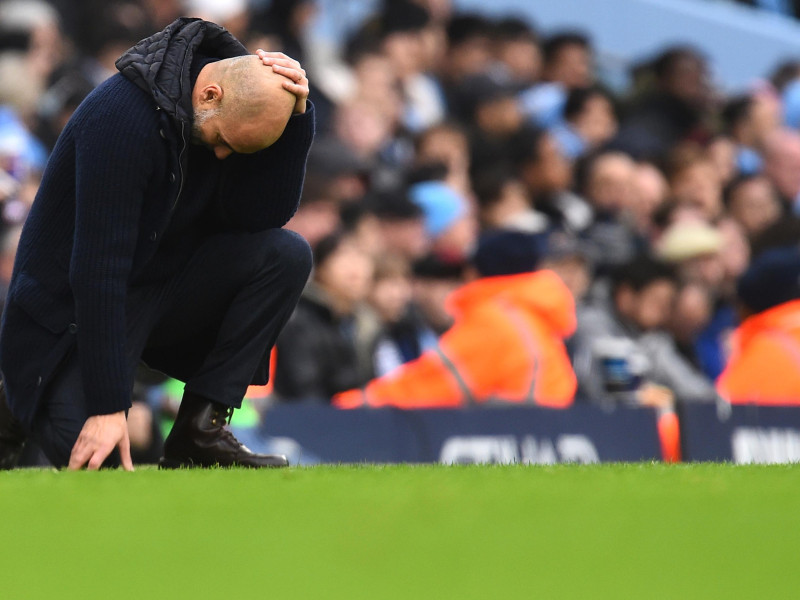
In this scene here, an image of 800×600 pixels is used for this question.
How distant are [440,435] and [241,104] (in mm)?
3360

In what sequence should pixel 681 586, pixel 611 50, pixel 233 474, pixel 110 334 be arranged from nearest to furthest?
pixel 681 586 → pixel 233 474 → pixel 110 334 → pixel 611 50

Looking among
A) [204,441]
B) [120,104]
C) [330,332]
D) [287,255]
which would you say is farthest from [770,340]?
[120,104]

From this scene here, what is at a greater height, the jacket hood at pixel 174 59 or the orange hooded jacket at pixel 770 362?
the jacket hood at pixel 174 59

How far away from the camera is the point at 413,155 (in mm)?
11086

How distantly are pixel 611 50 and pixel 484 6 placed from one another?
215 cm

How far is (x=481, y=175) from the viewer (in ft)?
35.4

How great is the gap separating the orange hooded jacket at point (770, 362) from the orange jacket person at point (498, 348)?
0.96 meters

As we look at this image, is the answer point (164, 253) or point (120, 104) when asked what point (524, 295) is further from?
point (120, 104)

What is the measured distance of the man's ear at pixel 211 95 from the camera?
4359 mm

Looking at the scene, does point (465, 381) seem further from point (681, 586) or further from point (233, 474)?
point (681, 586)

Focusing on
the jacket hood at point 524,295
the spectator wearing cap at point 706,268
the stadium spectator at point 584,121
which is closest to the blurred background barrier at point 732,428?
the jacket hood at point 524,295

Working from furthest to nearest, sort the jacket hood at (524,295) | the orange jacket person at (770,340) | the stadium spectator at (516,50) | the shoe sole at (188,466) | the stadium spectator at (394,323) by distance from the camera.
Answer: the stadium spectator at (516,50)
the stadium spectator at (394,323)
the orange jacket person at (770,340)
the jacket hood at (524,295)
the shoe sole at (188,466)

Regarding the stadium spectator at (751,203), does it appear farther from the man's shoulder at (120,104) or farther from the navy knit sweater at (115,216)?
the man's shoulder at (120,104)

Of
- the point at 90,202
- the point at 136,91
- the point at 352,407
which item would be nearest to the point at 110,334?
the point at 90,202
